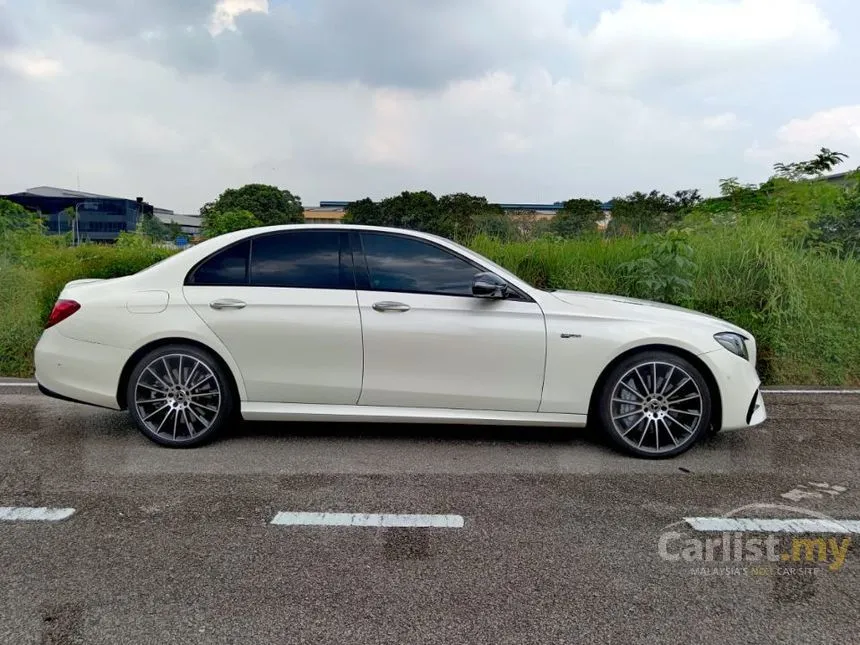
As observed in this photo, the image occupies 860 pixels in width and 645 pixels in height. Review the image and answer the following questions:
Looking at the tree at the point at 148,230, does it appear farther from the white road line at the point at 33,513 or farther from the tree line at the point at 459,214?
the white road line at the point at 33,513

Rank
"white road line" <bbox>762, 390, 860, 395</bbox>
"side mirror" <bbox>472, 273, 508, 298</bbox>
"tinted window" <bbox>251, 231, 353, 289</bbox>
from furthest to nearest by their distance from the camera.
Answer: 1. "white road line" <bbox>762, 390, 860, 395</bbox>
2. "tinted window" <bbox>251, 231, 353, 289</bbox>
3. "side mirror" <bbox>472, 273, 508, 298</bbox>

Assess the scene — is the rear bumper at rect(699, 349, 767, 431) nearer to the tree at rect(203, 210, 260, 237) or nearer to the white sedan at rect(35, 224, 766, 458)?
the white sedan at rect(35, 224, 766, 458)

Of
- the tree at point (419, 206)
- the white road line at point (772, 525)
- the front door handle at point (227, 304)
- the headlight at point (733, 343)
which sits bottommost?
the white road line at point (772, 525)

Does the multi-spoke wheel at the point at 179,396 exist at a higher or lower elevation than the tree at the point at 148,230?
lower

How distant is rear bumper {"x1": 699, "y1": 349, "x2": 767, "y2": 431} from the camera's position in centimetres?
411

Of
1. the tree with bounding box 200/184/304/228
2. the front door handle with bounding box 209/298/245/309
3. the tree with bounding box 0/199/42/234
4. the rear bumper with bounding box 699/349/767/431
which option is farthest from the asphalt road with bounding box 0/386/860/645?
the tree with bounding box 200/184/304/228

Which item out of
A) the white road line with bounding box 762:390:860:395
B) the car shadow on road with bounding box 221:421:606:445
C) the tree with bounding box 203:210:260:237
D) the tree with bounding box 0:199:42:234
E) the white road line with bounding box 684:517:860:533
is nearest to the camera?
the white road line with bounding box 684:517:860:533

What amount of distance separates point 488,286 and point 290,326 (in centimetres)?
140

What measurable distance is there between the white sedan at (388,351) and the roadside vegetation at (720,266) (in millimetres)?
2294

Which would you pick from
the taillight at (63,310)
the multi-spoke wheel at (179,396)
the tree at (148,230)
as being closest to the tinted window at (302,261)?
the multi-spoke wheel at (179,396)

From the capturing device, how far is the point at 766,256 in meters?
7.57

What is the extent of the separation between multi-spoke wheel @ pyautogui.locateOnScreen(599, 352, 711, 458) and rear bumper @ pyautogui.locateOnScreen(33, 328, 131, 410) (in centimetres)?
345

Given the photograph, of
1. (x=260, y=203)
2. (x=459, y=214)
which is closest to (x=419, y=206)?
(x=459, y=214)

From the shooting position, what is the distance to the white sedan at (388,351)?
4.14 meters
